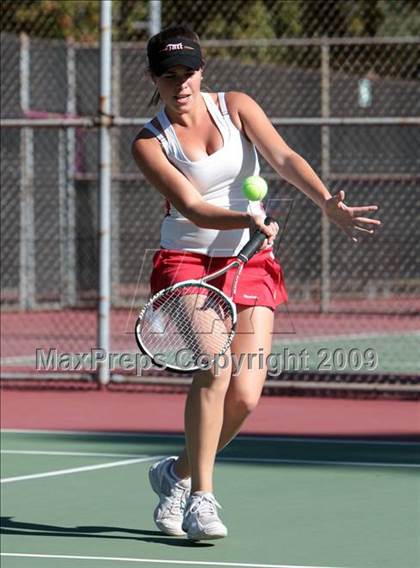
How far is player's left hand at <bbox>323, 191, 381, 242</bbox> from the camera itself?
514 cm

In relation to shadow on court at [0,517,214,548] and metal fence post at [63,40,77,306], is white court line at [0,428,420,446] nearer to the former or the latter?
shadow on court at [0,517,214,548]

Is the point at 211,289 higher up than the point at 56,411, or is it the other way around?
the point at 56,411

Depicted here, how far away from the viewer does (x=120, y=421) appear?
9961 millimetres

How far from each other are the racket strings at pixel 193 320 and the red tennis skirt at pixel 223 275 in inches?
9.8

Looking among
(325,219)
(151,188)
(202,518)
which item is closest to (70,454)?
(202,518)

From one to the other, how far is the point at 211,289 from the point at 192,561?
3.36 feet

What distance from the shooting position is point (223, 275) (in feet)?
18.8

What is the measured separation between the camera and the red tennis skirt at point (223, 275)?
226 inches

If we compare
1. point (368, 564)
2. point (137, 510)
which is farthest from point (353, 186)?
point (368, 564)

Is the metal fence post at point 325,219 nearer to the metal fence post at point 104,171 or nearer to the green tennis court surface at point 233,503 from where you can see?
the metal fence post at point 104,171

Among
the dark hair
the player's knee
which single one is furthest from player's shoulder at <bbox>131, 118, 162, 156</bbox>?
the player's knee

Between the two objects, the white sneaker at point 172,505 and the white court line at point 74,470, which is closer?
the white sneaker at point 172,505

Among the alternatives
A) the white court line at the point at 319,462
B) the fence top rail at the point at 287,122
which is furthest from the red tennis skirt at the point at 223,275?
the fence top rail at the point at 287,122

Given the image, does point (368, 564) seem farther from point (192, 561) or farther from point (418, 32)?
point (418, 32)
